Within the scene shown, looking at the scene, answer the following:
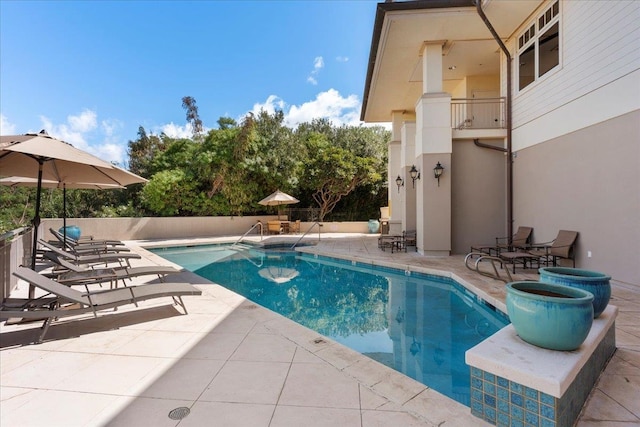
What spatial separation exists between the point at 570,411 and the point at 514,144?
7977 mm

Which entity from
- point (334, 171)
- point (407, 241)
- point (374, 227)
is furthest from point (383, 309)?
point (334, 171)

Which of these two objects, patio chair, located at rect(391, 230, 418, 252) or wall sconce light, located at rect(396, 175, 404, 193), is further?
wall sconce light, located at rect(396, 175, 404, 193)

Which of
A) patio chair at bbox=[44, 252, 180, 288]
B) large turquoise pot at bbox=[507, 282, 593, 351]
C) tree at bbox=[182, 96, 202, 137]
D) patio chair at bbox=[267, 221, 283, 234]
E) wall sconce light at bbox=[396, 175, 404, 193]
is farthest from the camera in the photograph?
tree at bbox=[182, 96, 202, 137]

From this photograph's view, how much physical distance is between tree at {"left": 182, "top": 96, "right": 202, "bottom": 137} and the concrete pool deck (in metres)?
28.0

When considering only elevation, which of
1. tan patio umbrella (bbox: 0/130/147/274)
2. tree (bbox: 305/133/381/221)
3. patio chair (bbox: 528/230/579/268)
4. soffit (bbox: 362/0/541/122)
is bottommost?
patio chair (bbox: 528/230/579/268)

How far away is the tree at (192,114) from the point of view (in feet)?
94.5

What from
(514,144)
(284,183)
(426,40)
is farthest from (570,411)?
(284,183)

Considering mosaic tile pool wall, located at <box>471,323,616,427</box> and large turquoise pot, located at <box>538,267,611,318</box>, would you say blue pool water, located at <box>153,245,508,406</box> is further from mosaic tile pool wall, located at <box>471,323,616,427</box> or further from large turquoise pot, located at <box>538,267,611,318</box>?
large turquoise pot, located at <box>538,267,611,318</box>

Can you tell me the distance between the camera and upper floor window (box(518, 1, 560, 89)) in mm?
6773

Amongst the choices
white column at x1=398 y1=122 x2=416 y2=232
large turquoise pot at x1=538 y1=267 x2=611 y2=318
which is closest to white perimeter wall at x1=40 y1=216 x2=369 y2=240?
white column at x1=398 y1=122 x2=416 y2=232

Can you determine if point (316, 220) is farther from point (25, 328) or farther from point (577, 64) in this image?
point (25, 328)

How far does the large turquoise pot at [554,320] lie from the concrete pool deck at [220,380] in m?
0.49

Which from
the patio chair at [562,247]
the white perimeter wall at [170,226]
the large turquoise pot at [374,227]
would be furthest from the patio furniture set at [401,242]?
the white perimeter wall at [170,226]

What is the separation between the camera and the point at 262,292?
684cm
